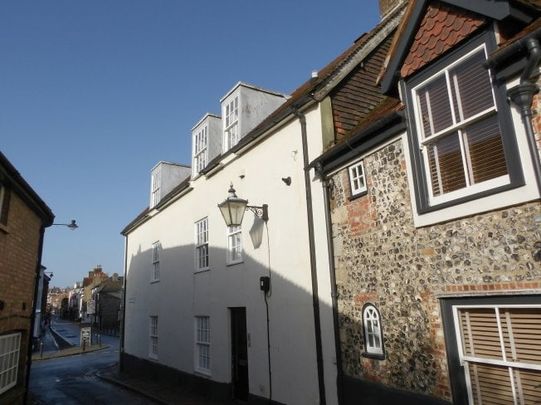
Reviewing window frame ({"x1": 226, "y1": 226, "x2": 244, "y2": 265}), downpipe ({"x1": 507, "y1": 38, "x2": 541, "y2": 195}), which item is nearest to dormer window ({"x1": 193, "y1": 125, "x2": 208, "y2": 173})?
window frame ({"x1": 226, "y1": 226, "x2": 244, "y2": 265})

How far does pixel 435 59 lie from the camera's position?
19.6 feet

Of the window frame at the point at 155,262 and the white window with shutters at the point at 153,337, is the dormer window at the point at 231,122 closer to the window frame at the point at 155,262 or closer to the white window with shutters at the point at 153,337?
the window frame at the point at 155,262

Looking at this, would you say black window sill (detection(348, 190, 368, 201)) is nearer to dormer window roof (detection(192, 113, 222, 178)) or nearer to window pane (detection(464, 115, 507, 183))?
window pane (detection(464, 115, 507, 183))

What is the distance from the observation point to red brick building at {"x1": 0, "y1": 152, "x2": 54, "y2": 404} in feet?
28.2

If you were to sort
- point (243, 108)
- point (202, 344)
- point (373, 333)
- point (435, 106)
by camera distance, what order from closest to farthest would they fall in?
point (435, 106) → point (373, 333) → point (243, 108) → point (202, 344)

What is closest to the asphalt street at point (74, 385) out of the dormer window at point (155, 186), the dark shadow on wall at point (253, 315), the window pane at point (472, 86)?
the dark shadow on wall at point (253, 315)

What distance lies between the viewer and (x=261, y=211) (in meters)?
10.4

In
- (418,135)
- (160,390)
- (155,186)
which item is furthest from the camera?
(155,186)

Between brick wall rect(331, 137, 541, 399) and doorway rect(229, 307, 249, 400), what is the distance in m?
4.35

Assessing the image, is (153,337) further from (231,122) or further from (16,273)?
(231,122)

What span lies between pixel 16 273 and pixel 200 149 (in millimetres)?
7227

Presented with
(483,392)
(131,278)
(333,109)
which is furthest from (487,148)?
(131,278)

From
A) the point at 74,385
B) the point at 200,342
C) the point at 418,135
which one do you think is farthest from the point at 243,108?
the point at 74,385

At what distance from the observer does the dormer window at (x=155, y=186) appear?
19.4 m
